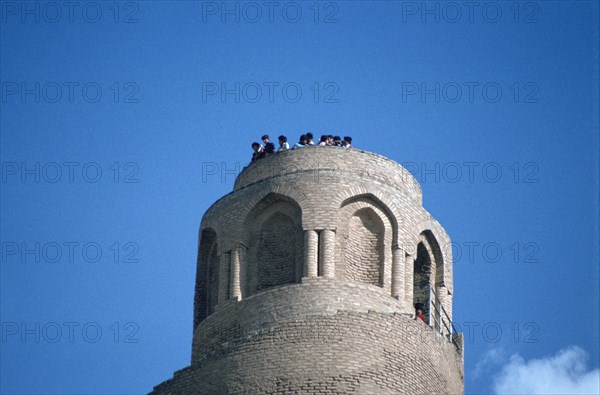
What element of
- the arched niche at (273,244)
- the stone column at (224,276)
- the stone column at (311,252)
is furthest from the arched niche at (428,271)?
the stone column at (224,276)

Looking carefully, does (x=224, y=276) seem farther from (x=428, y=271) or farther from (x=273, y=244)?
(x=428, y=271)

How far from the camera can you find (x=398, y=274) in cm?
5275

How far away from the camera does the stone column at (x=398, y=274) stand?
52.6 meters

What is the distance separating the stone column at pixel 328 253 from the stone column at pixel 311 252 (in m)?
0.15

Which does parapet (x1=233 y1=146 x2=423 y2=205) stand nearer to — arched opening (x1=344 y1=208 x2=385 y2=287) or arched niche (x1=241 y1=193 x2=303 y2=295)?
arched niche (x1=241 y1=193 x2=303 y2=295)

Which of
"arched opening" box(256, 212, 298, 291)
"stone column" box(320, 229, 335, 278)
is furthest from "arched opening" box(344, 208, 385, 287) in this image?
"arched opening" box(256, 212, 298, 291)

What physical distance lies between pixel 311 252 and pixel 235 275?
2.12m

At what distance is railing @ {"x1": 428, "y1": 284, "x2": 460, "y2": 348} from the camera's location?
5406 cm

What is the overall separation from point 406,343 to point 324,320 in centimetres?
202

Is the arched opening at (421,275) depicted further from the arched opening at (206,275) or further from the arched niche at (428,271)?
the arched opening at (206,275)

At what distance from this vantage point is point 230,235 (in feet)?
177

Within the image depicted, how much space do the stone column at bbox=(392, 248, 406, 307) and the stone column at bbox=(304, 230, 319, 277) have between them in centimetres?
199

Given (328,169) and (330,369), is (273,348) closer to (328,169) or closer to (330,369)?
(330,369)

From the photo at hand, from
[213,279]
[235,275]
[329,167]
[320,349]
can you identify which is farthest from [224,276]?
[320,349]
